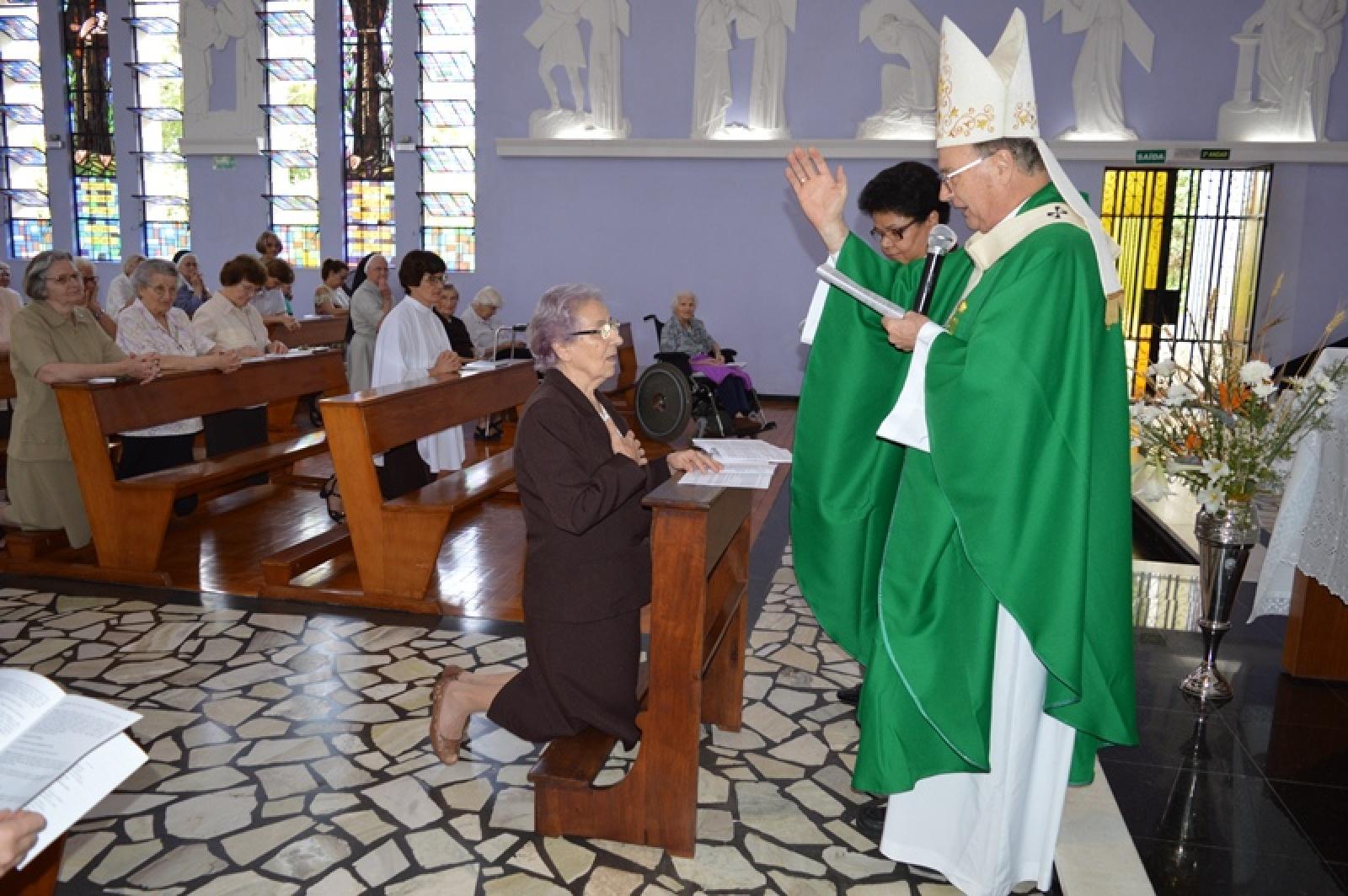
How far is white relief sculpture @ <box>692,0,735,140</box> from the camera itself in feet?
36.9

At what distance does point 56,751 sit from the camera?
49.6 inches

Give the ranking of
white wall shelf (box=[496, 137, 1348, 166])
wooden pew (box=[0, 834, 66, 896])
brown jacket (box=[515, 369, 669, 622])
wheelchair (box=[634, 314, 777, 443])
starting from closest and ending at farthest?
wooden pew (box=[0, 834, 66, 896]) → brown jacket (box=[515, 369, 669, 622]) → wheelchair (box=[634, 314, 777, 443]) → white wall shelf (box=[496, 137, 1348, 166])

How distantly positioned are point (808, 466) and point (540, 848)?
4.21 feet

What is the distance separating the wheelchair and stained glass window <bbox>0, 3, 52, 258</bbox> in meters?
10.1

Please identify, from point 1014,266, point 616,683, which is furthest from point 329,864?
point 1014,266

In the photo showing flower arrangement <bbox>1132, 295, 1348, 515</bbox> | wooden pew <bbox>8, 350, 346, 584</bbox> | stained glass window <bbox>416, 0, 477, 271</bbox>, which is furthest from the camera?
stained glass window <bbox>416, 0, 477, 271</bbox>

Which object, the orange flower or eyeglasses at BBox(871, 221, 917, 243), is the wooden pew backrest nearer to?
eyeglasses at BBox(871, 221, 917, 243)

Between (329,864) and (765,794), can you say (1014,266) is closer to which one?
(765,794)

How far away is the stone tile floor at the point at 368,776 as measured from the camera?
254 centimetres

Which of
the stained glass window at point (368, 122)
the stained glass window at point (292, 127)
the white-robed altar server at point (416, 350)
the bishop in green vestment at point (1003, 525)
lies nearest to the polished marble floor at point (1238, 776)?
the bishop in green vestment at point (1003, 525)

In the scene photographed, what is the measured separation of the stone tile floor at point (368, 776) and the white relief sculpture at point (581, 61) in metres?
8.63

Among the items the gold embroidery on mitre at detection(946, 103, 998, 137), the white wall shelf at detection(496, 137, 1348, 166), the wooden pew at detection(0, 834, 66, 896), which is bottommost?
the wooden pew at detection(0, 834, 66, 896)

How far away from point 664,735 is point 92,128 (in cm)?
1434

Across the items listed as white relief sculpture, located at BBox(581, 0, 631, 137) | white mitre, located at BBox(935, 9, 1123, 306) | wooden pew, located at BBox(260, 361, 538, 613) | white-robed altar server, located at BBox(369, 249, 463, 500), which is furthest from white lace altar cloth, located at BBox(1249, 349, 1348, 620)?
white relief sculpture, located at BBox(581, 0, 631, 137)
